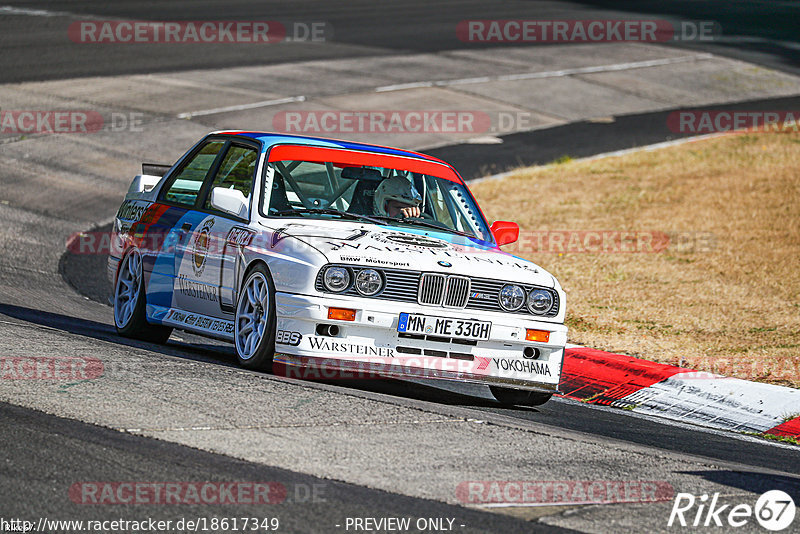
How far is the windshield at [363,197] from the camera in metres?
8.44

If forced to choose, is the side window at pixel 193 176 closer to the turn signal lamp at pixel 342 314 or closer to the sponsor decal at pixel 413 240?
the sponsor decal at pixel 413 240

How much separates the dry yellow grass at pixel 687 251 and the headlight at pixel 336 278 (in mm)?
3605

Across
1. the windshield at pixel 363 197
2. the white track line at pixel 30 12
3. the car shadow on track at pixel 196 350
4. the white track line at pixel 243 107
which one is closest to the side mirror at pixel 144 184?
the car shadow on track at pixel 196 350

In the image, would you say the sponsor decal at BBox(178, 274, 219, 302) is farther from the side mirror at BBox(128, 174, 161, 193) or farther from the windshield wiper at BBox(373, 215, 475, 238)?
the side mirror at BBox(128, 174, 161, 193)

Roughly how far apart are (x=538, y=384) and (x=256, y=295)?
1899 millimetres

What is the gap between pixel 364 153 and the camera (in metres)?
9.00

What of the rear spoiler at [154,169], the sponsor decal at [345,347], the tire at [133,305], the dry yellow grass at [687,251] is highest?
the rear spoiler at [154,169]

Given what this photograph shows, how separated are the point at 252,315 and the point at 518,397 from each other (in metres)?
1.91

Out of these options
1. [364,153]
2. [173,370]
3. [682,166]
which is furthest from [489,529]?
[682,166]

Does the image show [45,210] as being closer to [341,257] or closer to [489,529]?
[341,257]

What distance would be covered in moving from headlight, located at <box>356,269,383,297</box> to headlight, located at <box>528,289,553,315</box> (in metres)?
1.02

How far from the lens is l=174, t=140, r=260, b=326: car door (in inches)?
324

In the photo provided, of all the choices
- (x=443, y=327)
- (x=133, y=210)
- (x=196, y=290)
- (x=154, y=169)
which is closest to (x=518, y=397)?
(x=443, y=327)

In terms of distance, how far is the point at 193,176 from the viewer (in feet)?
31.0
